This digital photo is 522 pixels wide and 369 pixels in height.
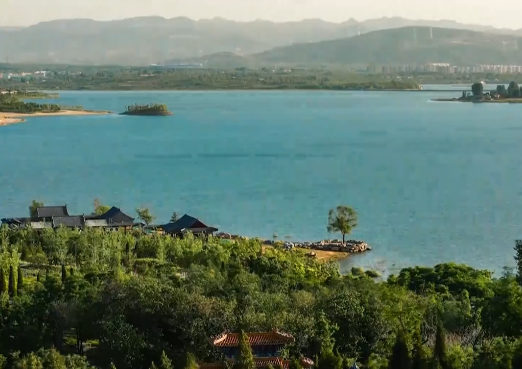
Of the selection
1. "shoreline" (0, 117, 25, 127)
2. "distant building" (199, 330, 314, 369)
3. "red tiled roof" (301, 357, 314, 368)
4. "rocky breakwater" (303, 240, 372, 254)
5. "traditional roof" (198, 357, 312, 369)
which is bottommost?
"shoreline" (0, 117, 25, 127)

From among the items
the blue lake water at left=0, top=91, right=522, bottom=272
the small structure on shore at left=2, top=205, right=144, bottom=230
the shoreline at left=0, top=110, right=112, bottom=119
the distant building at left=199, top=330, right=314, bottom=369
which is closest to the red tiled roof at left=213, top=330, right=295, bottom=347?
the distant building at left=199, top=330, right=314, bottom=369

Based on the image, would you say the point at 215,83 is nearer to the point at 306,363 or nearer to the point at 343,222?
the point at 343,222

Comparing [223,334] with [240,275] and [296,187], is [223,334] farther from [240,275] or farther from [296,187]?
[296,187]

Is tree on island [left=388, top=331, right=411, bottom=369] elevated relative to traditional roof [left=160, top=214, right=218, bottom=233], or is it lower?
elevated

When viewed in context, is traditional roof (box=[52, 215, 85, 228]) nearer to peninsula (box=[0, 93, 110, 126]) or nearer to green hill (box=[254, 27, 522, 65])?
peninsula (box=[0, 93, 110, 126])

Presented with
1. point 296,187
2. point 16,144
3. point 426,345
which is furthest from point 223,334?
point 16,144
